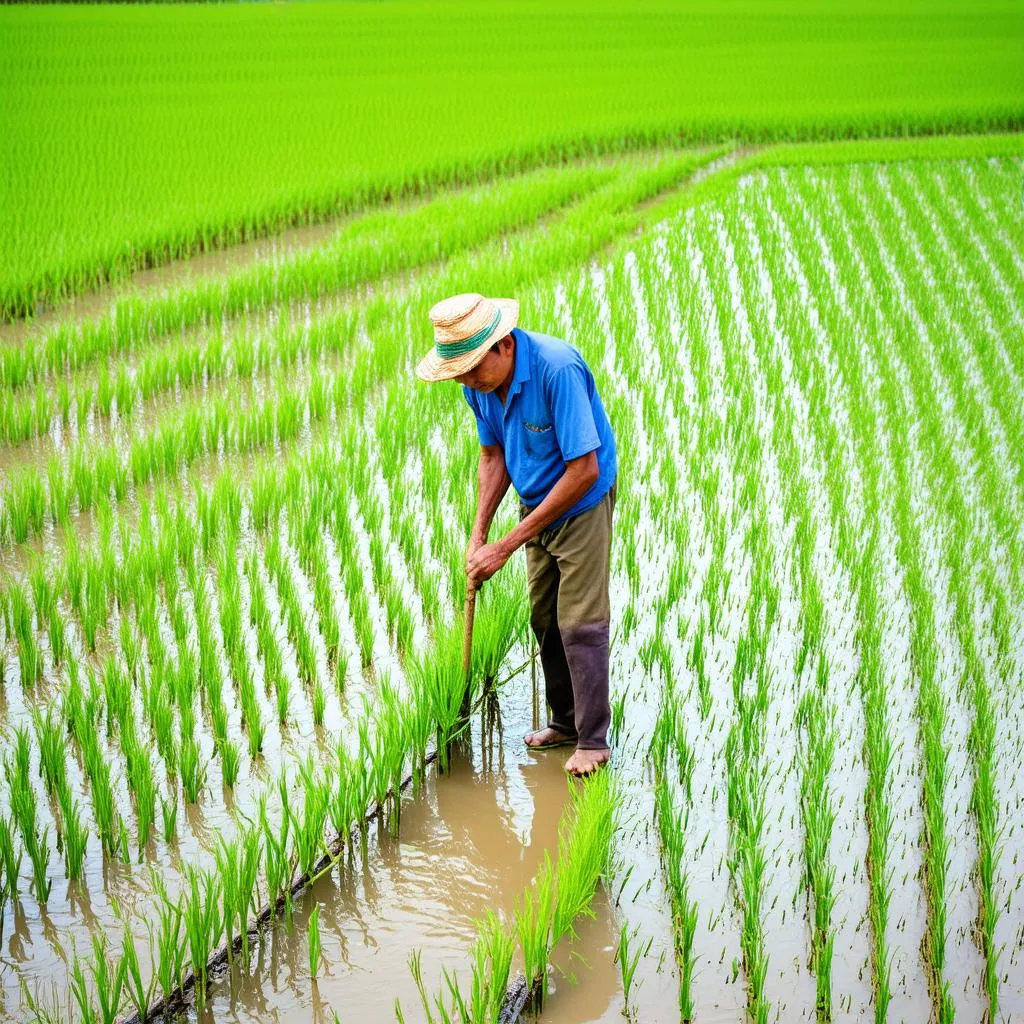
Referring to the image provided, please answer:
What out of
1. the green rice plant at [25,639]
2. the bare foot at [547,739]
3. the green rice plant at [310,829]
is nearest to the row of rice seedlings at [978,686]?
the bare foot at [547,739]

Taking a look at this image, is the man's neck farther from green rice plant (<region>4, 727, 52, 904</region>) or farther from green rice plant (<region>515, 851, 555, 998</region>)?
green rice plant (<region>4, 727, 52, 904</region>)

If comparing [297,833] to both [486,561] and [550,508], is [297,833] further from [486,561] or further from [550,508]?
[550,508]

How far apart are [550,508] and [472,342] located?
40 centimetres

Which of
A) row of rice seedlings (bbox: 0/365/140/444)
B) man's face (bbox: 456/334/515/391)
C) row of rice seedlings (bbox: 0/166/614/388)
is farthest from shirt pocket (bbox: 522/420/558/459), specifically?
row of rice seedlings (bbox: 0/166/614/388)

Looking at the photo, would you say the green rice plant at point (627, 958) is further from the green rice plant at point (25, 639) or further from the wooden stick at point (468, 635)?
the green rice plant at point (25, 639)

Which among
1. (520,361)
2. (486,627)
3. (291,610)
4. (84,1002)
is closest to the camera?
(84,1002)

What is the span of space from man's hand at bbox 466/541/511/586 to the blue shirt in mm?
135

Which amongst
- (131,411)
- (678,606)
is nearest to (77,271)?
(131,411)

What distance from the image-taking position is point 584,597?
269cm

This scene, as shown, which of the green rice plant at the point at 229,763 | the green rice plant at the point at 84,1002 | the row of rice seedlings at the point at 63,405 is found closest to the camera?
the green rice plant at the point at 84,1002

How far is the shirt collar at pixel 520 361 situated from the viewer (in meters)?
2.53

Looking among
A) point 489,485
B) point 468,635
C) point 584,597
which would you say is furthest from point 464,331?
point 468,635

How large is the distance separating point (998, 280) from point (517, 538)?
5508 mm

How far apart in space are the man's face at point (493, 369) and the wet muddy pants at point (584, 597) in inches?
14.2
